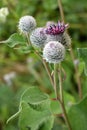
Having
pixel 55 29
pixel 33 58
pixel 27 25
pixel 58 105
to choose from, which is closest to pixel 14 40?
pixel 27 25

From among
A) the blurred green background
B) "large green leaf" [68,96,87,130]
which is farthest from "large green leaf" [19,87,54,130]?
the blurred green background

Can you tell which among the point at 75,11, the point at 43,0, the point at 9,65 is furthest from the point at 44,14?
the point at 9,65

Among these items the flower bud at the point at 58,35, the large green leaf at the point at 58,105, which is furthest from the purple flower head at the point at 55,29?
the large green leaf at the point at 58,105

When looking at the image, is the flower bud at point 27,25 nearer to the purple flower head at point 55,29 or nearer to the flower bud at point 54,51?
the purple flower head at point 55,29

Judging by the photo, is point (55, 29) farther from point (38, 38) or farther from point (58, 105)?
point (58, 105)

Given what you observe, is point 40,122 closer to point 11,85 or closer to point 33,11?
point 11,85

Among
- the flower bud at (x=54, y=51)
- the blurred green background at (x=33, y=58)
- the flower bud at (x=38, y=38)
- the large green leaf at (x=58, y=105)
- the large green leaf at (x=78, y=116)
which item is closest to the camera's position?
the flower bud at (x=54, y=51)

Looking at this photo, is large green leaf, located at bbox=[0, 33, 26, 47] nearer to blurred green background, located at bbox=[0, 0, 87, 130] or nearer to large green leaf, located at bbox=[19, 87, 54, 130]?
large green leaf, located at bbox=[19, 87, 54, 130]
